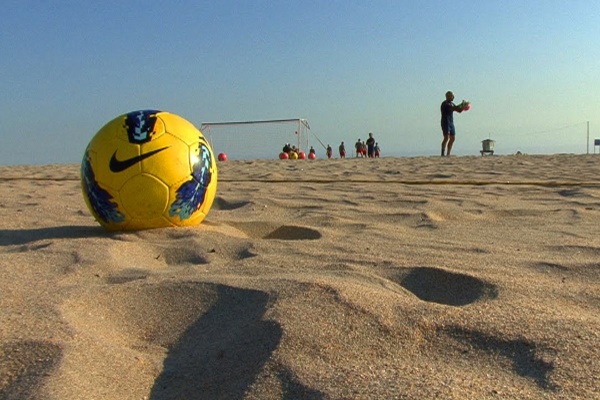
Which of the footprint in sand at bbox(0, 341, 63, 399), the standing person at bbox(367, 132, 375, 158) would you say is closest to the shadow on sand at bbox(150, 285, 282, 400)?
the footprint in sand at bbox(0, 341, 63, 399)

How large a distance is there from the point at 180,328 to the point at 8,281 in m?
0.90

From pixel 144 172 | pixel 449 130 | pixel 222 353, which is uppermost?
pixel 449 130

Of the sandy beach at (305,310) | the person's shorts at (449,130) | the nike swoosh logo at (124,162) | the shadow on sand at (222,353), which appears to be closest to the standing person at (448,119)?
the person's shorts at (449,130)

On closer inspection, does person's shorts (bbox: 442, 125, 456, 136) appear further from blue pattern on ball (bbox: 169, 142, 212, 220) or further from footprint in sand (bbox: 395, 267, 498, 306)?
footprint in sand (bbox: 395, 267, 498, 306)

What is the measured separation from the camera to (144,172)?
3344 mm

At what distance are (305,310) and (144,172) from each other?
174 centimetres

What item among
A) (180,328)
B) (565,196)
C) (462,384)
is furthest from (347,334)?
(565,196)

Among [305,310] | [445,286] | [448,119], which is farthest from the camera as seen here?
[448,119]

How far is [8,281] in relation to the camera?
2.44m

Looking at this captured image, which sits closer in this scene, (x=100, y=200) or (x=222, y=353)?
(x=222, y=353)

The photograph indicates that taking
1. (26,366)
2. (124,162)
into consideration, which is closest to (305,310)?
(26,366)

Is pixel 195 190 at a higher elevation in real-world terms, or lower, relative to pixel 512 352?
higher

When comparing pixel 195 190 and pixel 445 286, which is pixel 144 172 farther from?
pixel 445 286

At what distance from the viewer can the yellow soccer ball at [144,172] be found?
336 centimetres
